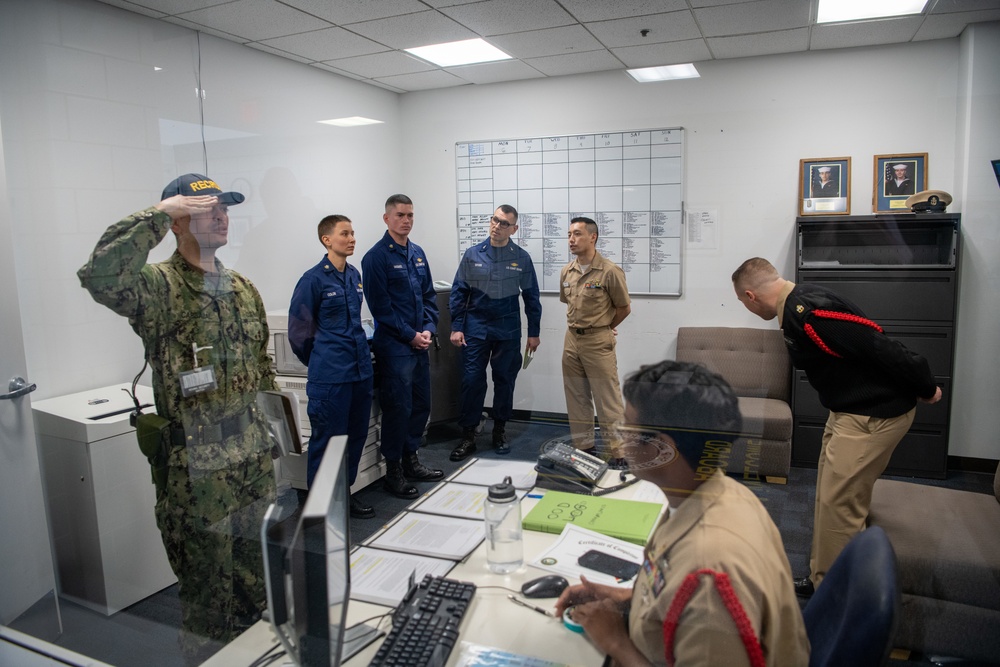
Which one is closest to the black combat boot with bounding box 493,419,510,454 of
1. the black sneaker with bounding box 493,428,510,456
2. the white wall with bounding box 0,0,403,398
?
the black sneaker with bounding box 493,428,510,456

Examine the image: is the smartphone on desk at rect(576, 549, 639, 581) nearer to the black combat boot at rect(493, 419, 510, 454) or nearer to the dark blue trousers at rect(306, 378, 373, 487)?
the dark blue trousers at rect(306, 378, 373, 487)

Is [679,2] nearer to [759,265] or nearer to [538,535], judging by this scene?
[759,265]

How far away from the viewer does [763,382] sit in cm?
212

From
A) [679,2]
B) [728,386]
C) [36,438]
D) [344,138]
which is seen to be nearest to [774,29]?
[679,2]

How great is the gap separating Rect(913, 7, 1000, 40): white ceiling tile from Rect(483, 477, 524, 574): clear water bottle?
1863 mm

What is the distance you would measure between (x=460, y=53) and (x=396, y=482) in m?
1.91

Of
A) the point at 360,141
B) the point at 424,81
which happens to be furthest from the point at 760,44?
the point at 360,141

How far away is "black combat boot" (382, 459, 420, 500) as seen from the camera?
253cm

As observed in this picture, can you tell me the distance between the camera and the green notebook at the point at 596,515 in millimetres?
1417

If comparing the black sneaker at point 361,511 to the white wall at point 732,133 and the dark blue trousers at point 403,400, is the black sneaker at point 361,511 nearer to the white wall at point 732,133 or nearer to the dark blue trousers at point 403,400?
the dark blue trousers at point 403,400

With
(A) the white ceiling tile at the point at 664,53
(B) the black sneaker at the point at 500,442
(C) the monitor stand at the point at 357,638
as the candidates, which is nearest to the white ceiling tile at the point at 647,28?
(A) the white ceiling tile at the point at 664,53

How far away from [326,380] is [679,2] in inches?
74.8

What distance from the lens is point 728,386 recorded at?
122cm

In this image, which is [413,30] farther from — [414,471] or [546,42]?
[414,471]
